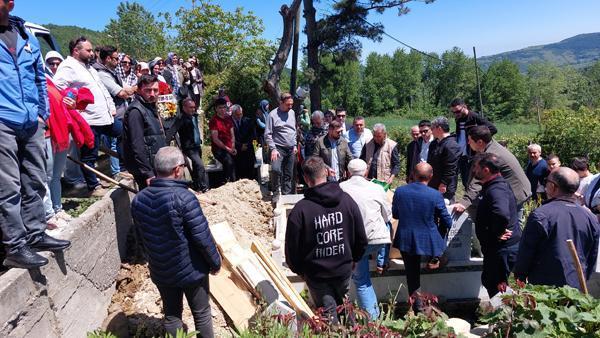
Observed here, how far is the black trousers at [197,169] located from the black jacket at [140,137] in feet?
6.82

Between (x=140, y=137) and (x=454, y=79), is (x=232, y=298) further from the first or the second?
(x=454, y=79)

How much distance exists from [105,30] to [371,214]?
83.6 meters

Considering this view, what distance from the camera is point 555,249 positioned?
3164mm

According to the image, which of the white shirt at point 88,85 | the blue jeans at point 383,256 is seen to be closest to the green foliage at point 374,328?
the blue jeans at point 383,256

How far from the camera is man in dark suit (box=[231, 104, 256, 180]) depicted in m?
7.50

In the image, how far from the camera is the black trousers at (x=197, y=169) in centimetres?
616

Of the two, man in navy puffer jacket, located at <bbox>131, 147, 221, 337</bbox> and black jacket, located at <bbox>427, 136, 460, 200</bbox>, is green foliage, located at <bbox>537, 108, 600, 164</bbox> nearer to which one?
black jacket, located at <bbox>427, 136, 460, 200</bbox>

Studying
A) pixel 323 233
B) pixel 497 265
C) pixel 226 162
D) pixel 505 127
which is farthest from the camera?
pixel 505 127

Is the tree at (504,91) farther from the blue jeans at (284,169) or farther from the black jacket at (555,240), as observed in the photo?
the black jacket at (555,240)

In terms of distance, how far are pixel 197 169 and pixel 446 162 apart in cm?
362

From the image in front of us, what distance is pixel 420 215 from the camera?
402 centimetres

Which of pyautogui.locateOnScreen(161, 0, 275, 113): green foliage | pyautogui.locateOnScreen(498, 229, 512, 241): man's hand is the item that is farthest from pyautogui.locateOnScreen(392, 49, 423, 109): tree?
pyautogui.locateOnScreen(498, 229, 512, 241): man's hand

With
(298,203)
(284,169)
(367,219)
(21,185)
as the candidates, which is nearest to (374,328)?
(298,203)

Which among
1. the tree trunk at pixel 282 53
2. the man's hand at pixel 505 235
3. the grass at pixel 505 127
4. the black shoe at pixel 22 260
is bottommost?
the grass at pixel 505 127
